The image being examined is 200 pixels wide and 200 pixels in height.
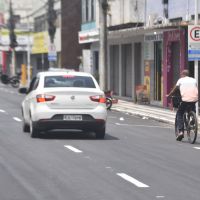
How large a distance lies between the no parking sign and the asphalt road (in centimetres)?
394

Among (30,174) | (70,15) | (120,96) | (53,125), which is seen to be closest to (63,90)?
(53,125)

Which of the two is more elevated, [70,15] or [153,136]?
[70,15]

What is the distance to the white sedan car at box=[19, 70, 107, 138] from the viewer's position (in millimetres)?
17828

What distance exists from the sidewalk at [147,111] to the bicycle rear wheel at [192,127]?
23.3 ft

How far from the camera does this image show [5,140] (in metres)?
17.7

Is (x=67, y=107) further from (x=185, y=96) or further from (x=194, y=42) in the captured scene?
(x=194, y=42)

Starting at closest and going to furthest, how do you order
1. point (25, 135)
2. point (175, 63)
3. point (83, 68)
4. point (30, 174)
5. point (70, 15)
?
point (30, 174) → point (25, 135) → point (175, 63) → point (83, 68) → point (70, 15)

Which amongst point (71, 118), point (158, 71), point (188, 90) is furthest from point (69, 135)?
point (158, 71)

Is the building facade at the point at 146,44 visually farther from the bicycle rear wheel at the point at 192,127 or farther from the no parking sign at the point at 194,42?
the bicycle rear wheel at the point at 192,127

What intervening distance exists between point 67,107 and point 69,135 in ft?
5.22

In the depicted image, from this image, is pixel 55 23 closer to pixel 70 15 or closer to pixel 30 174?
pixel 70 15

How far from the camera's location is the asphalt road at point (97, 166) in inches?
407

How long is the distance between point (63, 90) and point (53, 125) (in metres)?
0.84

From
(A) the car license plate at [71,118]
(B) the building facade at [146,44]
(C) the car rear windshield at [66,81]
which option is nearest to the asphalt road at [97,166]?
(A) the car license plate at [71,118]
